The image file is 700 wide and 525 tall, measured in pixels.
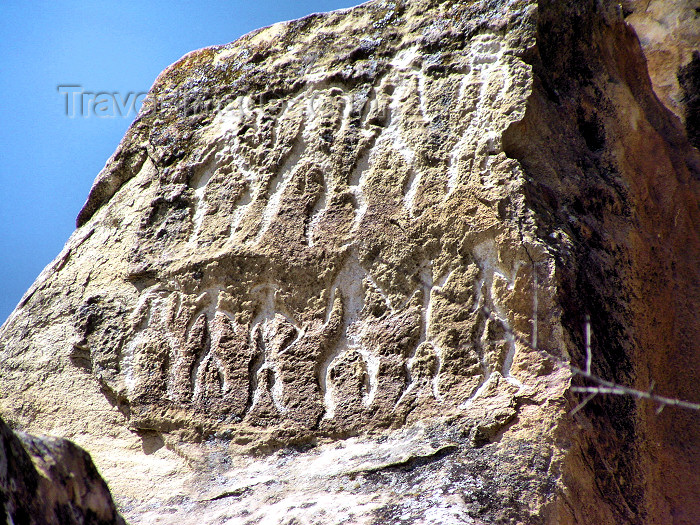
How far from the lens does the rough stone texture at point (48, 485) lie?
94cm

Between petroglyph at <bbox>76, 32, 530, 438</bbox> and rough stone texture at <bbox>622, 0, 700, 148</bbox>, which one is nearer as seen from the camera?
petroglyph at <bbox>76, 32, 530, 438</bbox>

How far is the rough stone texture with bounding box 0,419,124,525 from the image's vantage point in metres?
0.94

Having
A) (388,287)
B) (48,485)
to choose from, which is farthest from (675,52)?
(48,485)

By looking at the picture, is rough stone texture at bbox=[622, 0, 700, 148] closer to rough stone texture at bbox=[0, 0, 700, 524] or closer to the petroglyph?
rough stone texture at bbox=[0, 0, 700, 524]

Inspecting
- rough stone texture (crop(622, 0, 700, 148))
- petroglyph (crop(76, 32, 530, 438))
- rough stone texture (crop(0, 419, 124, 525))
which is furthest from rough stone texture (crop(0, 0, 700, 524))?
rough stone texture (crop(0, 419, 124, 525))

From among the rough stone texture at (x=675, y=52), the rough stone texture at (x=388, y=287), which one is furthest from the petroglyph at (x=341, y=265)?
the rough stone texture at (x=675, y=52)

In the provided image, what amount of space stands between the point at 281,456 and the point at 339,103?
1.38 meters

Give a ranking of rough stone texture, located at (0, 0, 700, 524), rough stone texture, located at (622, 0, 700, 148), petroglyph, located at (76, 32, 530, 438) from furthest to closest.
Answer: rough stone texture, located at (622, 0, 700, 148), petroglyph, located at (76, 32, 530, 438), rough stone texture, located at (0, 0, 700, 524)

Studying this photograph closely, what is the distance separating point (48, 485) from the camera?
3.39 ft

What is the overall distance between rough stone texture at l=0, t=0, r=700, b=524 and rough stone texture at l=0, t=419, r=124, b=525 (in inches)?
28.7

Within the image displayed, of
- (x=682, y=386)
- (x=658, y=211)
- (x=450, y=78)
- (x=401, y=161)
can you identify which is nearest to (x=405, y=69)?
(x=450, y=78)

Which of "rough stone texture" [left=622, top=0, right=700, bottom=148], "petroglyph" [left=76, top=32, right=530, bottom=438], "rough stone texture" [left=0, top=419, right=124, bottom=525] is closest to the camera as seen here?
"rough stone texture" [left=0, top=419, right=124, bottom=525]

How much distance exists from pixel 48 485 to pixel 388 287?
4.45 ft

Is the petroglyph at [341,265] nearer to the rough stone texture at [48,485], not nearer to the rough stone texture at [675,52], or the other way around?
the rough stone texture at [48,485]
